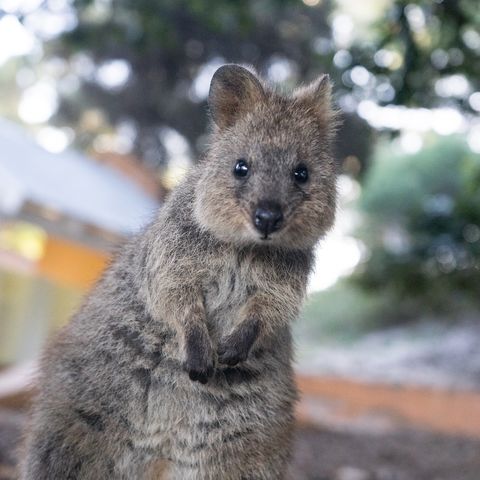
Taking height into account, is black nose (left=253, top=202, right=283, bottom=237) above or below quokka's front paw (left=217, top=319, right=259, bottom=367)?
above

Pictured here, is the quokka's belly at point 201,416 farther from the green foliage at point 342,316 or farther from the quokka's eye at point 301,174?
the green foliage at point 342,316

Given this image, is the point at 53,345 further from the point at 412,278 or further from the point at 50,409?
the point at 412,278

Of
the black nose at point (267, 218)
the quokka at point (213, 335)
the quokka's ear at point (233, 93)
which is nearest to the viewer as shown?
the black nose at point (267, 218)

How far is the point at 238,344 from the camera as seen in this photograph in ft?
10.3

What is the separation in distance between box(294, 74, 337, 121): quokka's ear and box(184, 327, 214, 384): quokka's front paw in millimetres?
1023

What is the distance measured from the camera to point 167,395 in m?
3.25

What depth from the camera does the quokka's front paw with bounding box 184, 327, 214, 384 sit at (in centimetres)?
310

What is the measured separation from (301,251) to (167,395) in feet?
2.47

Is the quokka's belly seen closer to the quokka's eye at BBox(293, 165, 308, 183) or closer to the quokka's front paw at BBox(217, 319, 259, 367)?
the quokka's front paw at BBox(217, 319, 259, 367)

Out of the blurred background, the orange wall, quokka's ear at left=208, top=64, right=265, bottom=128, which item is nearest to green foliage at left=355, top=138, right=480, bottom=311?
the blurred background

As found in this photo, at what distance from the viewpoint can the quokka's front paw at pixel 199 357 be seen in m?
3.10

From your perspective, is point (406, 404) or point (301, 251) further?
point (406, 404)

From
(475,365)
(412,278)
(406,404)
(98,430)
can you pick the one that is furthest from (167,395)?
(475,365)

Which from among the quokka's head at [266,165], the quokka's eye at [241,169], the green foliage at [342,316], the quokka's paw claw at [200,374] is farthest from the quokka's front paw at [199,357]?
the green foliage at [342,316]
